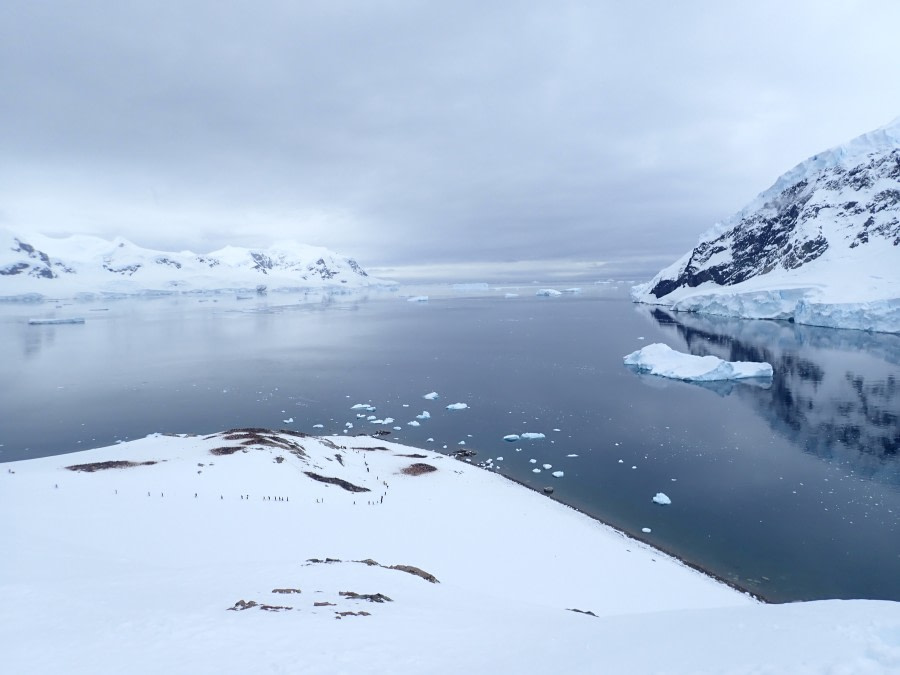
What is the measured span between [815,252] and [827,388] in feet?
310

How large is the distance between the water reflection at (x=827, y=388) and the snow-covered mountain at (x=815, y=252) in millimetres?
7632

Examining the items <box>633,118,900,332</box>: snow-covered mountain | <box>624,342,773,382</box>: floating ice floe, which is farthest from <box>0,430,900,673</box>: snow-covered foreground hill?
<box>633,118,900,332</box>: snow-covered mountain

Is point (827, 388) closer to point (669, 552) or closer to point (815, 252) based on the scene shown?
point (669, 552)

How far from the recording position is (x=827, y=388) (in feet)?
157

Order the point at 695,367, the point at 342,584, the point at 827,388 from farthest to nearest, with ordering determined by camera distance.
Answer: the point at 695,367 → the point at 827,388 → the point at 342,584

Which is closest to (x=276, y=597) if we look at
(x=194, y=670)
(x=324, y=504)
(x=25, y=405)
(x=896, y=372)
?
(x=194, y=670)

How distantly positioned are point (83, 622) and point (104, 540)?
6.87m

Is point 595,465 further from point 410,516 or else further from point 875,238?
point 875,238

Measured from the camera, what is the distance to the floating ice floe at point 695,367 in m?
52.8

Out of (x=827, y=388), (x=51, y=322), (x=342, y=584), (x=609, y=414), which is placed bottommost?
(x=609, y=414)

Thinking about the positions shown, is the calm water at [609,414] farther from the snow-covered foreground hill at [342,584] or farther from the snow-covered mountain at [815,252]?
the snow-covered mountain at [815,252]

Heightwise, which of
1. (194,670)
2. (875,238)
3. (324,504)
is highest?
(875,238)

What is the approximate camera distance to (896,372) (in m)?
53.2

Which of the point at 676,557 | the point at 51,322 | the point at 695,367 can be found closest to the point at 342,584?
the point at 676,557
